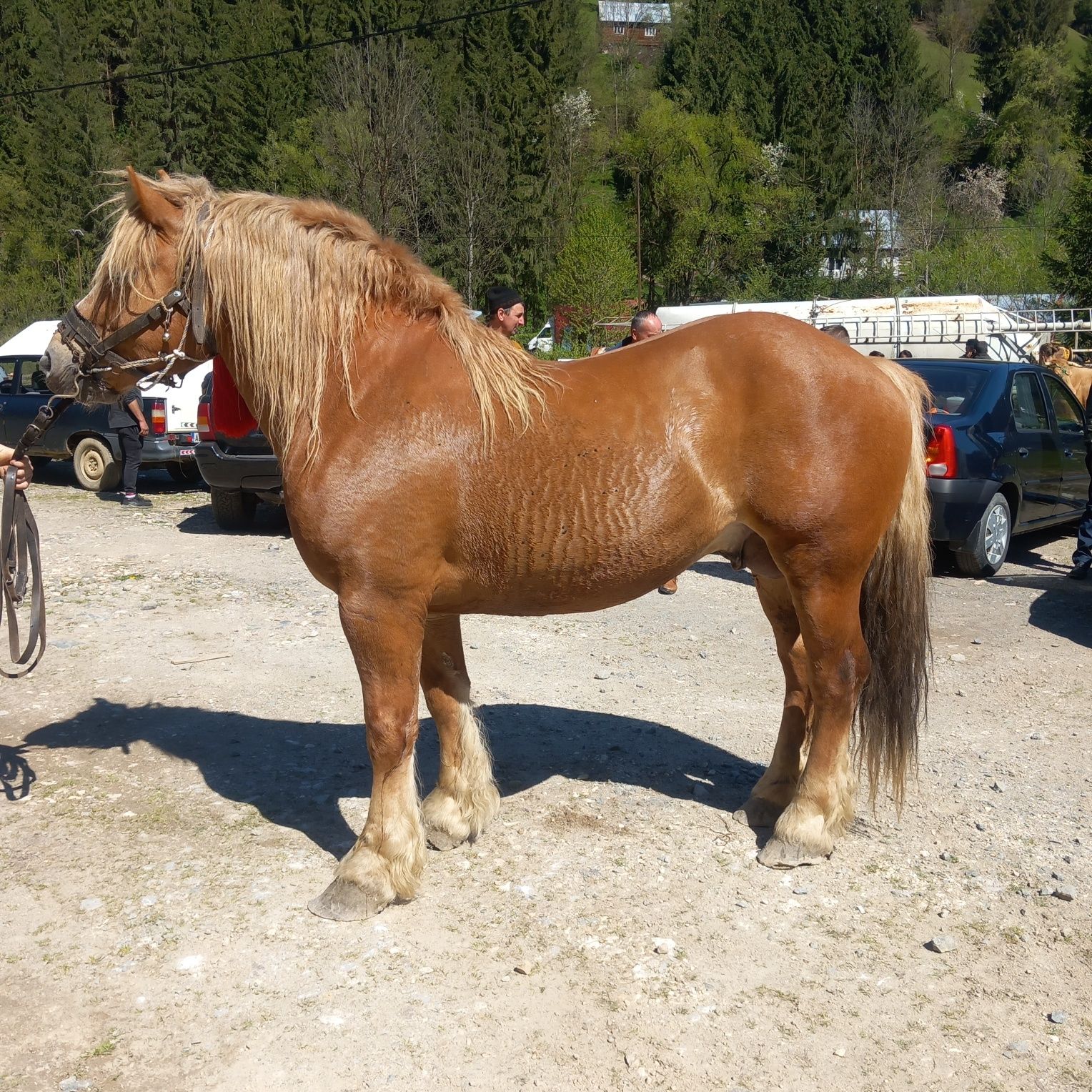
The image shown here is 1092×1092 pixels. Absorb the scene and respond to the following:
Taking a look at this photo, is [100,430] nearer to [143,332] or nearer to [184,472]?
[184,472]

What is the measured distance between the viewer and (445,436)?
3.38 metres

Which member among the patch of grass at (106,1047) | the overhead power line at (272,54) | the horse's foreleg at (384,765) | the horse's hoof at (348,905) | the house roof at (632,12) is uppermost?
the house roof at (632,12)

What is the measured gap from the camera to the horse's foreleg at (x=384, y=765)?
337 cm

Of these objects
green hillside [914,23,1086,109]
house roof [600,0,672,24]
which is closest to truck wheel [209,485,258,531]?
green hillside [914,23,1086,109]

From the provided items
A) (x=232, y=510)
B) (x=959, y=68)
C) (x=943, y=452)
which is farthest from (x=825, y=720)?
(x=959, y=68)

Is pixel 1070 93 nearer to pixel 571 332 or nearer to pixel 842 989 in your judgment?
pixel 571 332

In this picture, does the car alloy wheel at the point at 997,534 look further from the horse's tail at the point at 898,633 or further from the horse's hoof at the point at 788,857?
the horse's hoof at the point at 788,857

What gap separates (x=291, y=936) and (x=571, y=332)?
39109mm

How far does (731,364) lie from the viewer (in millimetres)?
3549

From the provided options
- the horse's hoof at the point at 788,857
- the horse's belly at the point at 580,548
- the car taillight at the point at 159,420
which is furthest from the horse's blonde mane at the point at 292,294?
the car taillight at the point at 159,420

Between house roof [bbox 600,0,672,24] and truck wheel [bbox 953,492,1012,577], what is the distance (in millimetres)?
82646

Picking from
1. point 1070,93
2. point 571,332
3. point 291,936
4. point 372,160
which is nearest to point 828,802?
point 291,936

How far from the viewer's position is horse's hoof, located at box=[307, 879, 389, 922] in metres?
3.40

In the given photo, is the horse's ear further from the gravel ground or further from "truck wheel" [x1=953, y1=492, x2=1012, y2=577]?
"truck wheel" [x1=953, y1=492, x2=1012, y2=577]
